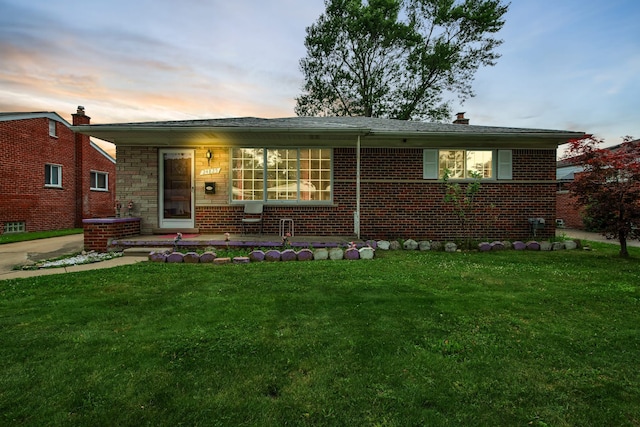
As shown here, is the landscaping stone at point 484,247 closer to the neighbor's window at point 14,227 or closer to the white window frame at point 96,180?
the neighbor's window at point 14,227

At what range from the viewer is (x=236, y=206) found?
8.54 meters

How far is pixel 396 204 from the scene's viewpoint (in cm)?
874

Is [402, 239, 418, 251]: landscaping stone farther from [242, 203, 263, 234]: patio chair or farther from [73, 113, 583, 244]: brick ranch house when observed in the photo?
[242, 203, 263, 234]: patio chair

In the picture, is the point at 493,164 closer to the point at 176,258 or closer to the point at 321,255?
the point at 321,255

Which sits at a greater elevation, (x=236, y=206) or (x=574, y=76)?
(x=574, y=76)

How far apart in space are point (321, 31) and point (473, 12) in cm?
996

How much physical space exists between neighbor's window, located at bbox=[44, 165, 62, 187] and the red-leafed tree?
19.5m

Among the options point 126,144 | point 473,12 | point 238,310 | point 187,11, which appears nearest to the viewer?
point 238,310

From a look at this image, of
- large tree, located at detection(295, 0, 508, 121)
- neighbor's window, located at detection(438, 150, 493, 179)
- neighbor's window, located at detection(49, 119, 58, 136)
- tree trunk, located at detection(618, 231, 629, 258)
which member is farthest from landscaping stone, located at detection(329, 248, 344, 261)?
large tree, located at detection(295, 0, 508, 121)

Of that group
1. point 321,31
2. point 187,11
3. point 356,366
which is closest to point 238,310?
point 356,366

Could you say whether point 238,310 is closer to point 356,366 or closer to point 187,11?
point 356,366

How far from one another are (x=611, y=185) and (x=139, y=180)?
37.4 feet

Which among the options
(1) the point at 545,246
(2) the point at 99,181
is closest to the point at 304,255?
(1) the point at 545,246

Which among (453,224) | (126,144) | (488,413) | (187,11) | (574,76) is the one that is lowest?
(488,413)
